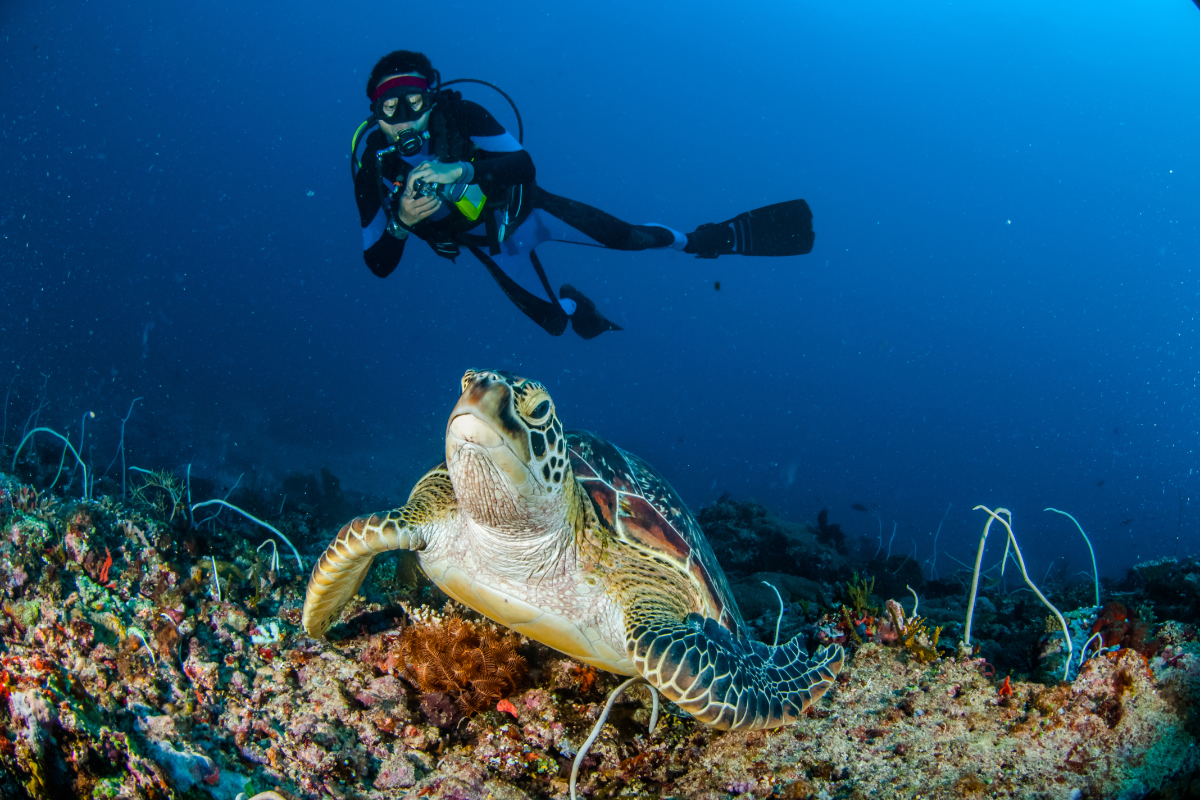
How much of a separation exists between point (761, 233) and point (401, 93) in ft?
16.0

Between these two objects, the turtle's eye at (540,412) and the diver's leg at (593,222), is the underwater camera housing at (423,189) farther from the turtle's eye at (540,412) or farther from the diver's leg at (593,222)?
the turtle's eye at (540,412)

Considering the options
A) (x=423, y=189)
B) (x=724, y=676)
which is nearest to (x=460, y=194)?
(x=423, y=189)

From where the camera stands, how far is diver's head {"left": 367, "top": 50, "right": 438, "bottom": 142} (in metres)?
5.37

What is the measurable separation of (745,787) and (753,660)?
0.68 meters

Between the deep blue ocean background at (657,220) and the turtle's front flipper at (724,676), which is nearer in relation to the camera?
the turtle's front flipper at (724,676)

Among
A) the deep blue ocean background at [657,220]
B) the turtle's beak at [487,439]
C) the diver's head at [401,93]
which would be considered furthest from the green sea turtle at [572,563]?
the deep blue ocean background at [657,220]

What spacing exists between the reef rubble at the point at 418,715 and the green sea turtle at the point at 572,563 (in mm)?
180

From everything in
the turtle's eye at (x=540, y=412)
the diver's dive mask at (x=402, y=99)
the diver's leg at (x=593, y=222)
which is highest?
the diver's leg at (x=593, y=222)

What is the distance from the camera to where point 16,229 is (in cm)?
5816

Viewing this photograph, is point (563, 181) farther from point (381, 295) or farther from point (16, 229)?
point (16, 229)

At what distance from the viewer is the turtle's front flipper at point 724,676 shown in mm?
1753

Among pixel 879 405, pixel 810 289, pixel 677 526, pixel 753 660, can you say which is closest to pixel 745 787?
pixel 753 660

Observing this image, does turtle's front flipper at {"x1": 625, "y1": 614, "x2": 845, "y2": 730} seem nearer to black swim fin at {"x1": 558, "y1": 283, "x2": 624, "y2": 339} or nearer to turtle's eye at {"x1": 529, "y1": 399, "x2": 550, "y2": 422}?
turtle's eye at {"x1": 529, "y1": 399, "x2": 550, "y2": 422}

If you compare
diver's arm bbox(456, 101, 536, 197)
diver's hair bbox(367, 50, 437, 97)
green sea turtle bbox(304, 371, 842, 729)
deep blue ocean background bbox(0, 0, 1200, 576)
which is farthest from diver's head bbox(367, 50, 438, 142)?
deep blue ocean background bbox(0, 0, 1200, 576)
